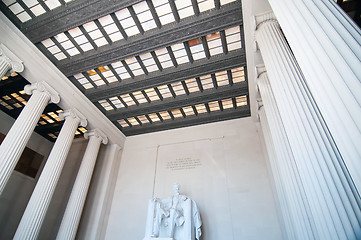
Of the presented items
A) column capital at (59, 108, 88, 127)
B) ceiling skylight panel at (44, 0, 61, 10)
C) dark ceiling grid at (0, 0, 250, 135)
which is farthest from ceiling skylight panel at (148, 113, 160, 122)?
ceiling skylight panel at (44, 0, 61, 10)

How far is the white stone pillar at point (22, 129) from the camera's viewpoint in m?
5.77

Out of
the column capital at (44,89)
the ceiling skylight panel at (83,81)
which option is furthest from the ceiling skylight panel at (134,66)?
the column capital at (44,89)

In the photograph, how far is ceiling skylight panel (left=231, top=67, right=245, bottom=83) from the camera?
805 centimetres

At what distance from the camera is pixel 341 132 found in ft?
6.25

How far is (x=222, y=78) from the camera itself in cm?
852

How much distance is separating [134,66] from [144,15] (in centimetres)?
221

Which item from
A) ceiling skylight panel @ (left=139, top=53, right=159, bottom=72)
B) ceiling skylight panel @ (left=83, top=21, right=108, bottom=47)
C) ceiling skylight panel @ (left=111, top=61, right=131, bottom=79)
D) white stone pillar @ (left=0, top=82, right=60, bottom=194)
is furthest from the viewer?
ceiling skylight panel @ (left=111, top=61, right=131, bottom=79)

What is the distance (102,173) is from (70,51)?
20.4 ft

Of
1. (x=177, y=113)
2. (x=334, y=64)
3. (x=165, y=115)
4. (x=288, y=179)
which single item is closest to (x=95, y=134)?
(x=165, y=115)

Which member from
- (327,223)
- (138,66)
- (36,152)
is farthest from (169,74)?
(36,152)

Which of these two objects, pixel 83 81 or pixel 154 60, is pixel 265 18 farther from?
pixel 83 81

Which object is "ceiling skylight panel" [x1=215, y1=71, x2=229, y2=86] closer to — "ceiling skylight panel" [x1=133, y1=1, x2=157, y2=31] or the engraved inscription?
"ceiling skylight panel" [x1=133, y1=1, x2=157, y2=31]

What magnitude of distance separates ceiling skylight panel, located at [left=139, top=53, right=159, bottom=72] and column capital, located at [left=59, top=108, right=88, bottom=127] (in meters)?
3.74

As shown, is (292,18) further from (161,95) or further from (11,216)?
(11,216)
